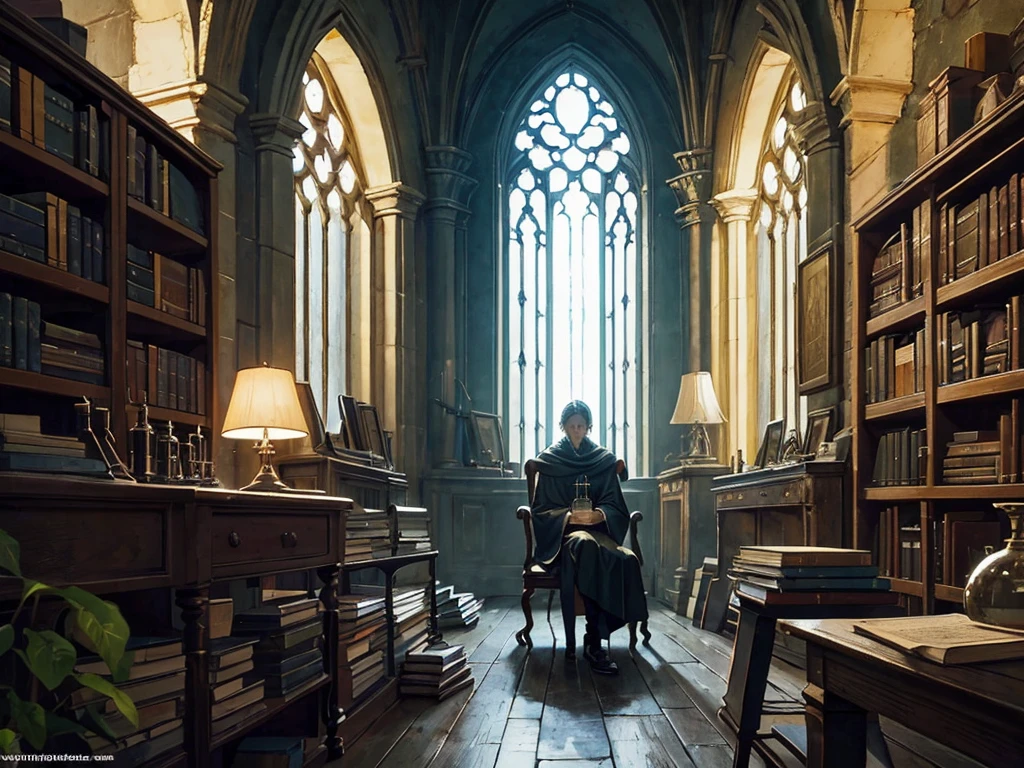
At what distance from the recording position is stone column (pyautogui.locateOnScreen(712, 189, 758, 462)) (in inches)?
312

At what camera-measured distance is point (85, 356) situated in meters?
2.79

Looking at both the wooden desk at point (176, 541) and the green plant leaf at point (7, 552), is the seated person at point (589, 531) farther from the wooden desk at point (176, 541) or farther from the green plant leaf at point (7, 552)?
the green plant leaf at point (7, 552)

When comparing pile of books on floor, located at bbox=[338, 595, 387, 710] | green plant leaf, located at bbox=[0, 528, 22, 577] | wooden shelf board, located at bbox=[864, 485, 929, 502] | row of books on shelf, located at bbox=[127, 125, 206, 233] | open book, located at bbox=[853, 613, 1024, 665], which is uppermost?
row of books on shelf, located at bbox=[127, 125, 206, 233]

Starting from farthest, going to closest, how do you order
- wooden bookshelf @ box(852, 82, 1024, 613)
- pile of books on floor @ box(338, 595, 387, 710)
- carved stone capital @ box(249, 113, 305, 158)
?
carved stone capital @ box(249, 113, 305, 158) → pile of books on floor @ box(338, 595, 387, 710) → wooden bookshelf @ box(852, 82, 1024, 613)

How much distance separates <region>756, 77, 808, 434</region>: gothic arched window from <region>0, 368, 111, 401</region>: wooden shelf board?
16.3 feet

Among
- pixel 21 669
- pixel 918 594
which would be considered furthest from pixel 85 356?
pixel 918 594

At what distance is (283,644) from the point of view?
2.72 meters

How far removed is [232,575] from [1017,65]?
329 cm

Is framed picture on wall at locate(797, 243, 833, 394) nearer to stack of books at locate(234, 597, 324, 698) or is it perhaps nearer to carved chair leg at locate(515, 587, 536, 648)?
carved chair leg at locate(515, 587, 536, 648)

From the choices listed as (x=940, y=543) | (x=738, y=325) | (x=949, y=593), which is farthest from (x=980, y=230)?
(x=738, y=325)

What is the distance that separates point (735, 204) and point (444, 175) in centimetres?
250

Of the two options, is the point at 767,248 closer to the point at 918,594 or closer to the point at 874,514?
the point at 874,514

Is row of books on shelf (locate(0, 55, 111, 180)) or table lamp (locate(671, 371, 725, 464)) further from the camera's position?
table lamp (locate(671, 371, 725, 464))

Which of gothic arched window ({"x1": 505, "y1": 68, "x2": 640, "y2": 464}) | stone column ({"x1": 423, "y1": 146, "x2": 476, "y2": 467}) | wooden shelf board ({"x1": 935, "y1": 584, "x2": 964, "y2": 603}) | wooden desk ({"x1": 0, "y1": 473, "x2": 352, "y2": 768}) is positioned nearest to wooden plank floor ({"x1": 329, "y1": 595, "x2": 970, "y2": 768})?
wooden desk ({"x1": 0, "y1": 473, "x2": 352, "y2": 768})
